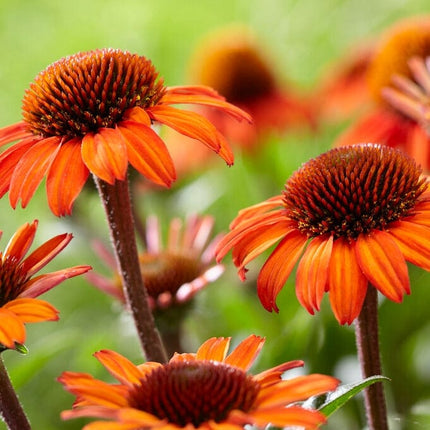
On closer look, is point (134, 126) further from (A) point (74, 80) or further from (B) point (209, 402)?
(B) point (209, 402)

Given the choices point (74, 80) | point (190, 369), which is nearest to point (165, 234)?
point (74, 80)

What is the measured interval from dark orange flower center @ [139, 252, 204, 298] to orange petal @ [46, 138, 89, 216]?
0.30 metres

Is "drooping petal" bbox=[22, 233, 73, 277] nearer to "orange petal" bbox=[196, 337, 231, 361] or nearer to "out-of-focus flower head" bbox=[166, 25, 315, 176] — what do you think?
"orange petal" bbox=[196, 337, 231, 361]

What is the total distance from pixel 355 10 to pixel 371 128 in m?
1.44

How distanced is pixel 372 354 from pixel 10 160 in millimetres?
315

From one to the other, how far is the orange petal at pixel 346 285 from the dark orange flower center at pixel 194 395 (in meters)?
0.08

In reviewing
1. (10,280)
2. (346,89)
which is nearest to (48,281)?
(10,280)

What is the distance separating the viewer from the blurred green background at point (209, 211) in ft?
3.18

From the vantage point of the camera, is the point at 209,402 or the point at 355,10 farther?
the point at 355,10

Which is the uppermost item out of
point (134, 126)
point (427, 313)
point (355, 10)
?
point (355, 10)

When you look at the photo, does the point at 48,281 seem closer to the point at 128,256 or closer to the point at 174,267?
the point at 128,256

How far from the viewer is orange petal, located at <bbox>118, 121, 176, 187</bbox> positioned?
575 mm

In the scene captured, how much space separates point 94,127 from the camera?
0.64 m

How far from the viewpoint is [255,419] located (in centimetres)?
44
